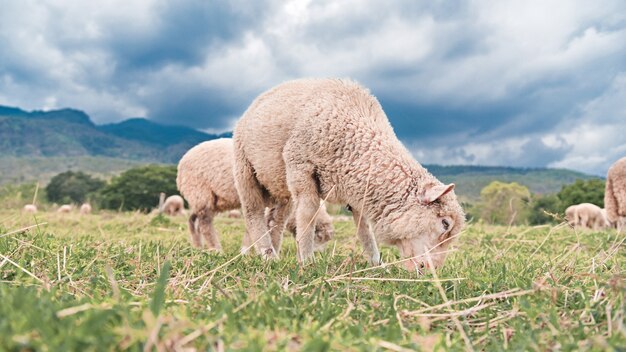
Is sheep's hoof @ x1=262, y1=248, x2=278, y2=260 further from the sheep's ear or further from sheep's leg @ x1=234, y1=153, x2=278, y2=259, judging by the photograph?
the sheep's ear

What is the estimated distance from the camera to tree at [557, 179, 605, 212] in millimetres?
51747

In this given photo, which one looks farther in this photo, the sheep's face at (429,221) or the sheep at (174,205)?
the sheep at (174,205)

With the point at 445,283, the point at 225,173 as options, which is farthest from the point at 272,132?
the point at 225,173

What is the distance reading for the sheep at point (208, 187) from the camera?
856 centimetres

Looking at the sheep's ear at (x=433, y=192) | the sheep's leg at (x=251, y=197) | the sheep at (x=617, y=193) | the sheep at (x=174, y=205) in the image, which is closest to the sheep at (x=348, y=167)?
the sheep's ear at (x=433, y=192)

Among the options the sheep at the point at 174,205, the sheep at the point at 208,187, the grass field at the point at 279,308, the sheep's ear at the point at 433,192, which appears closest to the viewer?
the grass field at the point at 279,308

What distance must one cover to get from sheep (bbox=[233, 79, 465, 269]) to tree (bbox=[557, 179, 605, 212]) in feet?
176

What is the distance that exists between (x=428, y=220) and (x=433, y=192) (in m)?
0.27

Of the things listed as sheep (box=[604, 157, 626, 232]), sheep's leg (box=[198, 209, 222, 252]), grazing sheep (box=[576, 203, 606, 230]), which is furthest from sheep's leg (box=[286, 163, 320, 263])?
grazing sheep (box=[576, 203, 606, 230])

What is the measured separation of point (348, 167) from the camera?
4.82 meters

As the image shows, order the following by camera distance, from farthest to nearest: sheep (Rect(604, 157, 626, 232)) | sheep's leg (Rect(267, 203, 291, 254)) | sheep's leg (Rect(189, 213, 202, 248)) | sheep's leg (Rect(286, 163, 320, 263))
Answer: sheep (Rect(604, 157, 626, 232)) < sheep's leg (Rect(189, 213, 202, 248)) < sheep's leg (Rect(267, 203, 291, 254)) < sheep's leg (Rect(286, 163, 320, 263))

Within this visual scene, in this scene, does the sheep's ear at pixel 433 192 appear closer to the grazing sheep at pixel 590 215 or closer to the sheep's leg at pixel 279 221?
the sheep's leg at pixel 279 221

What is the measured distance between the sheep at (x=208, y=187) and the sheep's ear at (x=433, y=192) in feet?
12.1

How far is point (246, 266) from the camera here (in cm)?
359
